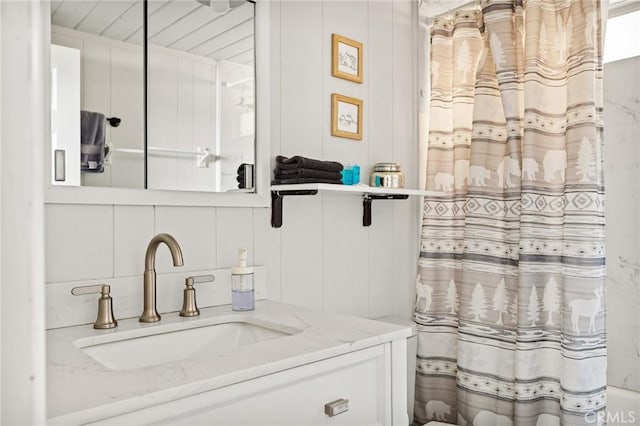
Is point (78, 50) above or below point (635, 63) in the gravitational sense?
below

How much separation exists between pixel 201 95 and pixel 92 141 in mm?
368

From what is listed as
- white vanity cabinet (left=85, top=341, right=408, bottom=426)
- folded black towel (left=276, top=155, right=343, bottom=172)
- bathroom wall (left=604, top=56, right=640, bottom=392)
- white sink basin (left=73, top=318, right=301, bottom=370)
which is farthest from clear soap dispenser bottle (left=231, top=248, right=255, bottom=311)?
bathroom wall (left=604, top=56, right=640, bottom=392)

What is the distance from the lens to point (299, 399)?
1.02m

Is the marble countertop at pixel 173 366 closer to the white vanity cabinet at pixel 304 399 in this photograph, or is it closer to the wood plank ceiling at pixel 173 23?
the white vanity cabinet at pixel 304 399

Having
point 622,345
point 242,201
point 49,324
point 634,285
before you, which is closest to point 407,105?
point 242,201

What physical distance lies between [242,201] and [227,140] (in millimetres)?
193

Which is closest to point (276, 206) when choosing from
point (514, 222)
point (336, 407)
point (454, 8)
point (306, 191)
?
point (306, 191)

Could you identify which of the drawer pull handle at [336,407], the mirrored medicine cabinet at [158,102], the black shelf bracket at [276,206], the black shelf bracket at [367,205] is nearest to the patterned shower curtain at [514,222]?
the black shelf bracket at [367,205]

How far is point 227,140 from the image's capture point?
1590 millimetres

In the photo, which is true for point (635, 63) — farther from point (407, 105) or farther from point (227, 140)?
point (227, 140)

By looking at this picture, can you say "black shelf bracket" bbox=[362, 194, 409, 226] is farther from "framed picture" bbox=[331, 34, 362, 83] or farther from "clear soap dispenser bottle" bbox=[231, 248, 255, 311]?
"clear soap dispenser bottle" bbox=[231, 248, 255, 311]

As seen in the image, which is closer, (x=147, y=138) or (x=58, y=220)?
(x=58, y=220)

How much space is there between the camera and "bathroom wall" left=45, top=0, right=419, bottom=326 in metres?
1.33

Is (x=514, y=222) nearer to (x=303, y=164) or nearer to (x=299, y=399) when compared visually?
(x=303, y=164)
